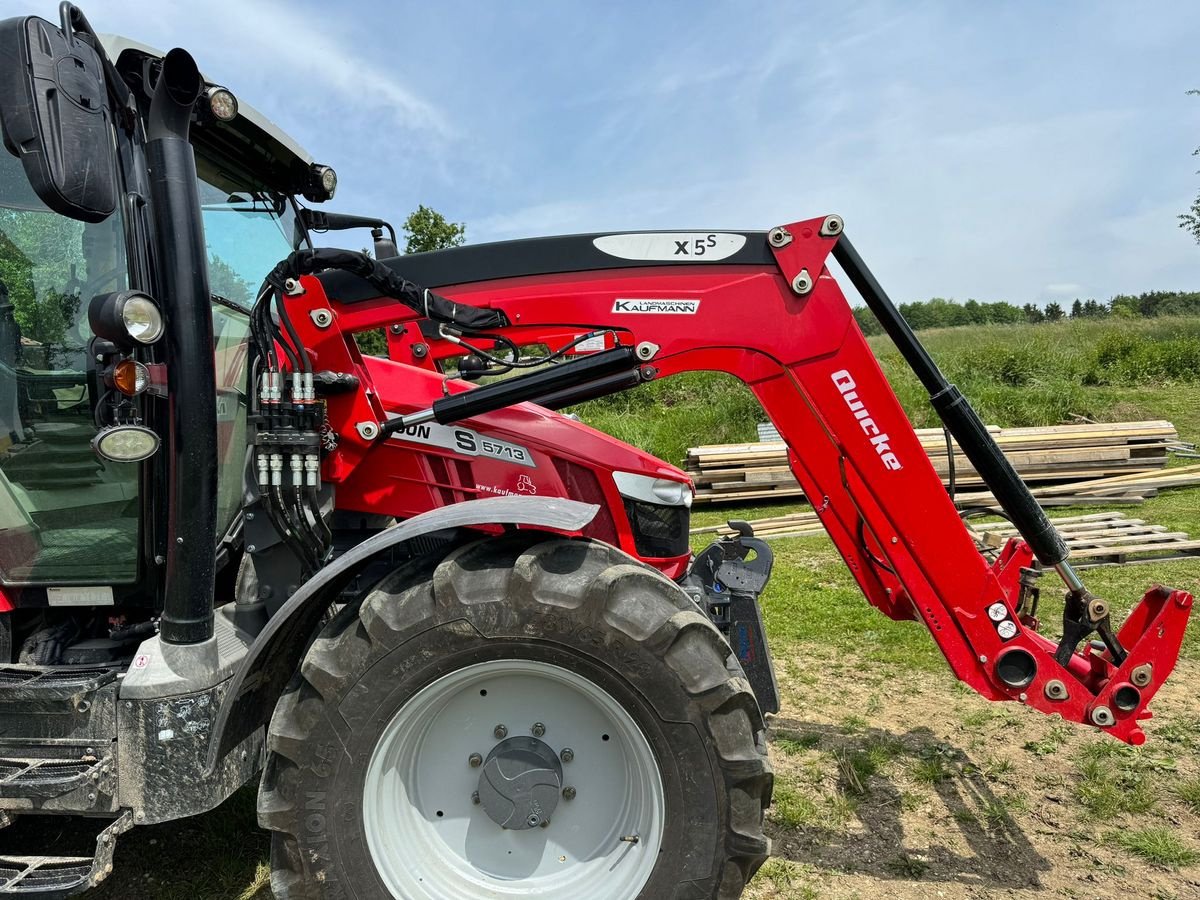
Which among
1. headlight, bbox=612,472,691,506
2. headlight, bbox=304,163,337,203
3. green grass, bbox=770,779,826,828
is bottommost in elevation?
green grass, bbox=770,779,826,828

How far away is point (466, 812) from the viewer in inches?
93.9

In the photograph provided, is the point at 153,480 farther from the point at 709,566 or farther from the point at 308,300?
the point at 709,566

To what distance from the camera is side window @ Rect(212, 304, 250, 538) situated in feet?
9.25

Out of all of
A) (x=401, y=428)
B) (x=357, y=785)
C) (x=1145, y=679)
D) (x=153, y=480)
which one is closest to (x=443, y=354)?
(x=401, y=428)

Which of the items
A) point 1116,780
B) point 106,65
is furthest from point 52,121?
point 1116,780

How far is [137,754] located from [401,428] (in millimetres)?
1248

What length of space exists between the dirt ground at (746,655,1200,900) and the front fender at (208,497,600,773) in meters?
1.57

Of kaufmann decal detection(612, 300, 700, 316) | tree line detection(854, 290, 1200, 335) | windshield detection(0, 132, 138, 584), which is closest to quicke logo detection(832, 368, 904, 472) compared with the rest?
kaufmann decal detection(612, 300, 700, 316)

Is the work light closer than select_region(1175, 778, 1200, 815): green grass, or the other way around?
the work light

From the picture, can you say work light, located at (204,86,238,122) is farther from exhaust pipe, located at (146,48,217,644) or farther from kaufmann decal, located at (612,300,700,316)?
kaufmann decal, located at (612,300,700,316)

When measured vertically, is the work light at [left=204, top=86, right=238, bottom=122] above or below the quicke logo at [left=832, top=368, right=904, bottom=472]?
above

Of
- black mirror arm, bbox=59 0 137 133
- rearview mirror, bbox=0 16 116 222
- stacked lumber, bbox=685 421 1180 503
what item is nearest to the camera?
rearview mirror, bbox=0 16 116 222

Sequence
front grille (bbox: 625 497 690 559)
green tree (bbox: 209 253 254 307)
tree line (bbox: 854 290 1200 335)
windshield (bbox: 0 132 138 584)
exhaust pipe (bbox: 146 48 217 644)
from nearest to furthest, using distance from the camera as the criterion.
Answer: exhaust pipe (bbox: 146 48 217 644)
windshield (bbox: 0 132 138 584)
green tree (bbox: 209 253 254 307)
front grille (bbox: 625 497 690 559)
tree line (bbox: 854 290 1200 335)

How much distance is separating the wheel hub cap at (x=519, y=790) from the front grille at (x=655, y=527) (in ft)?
3.26
